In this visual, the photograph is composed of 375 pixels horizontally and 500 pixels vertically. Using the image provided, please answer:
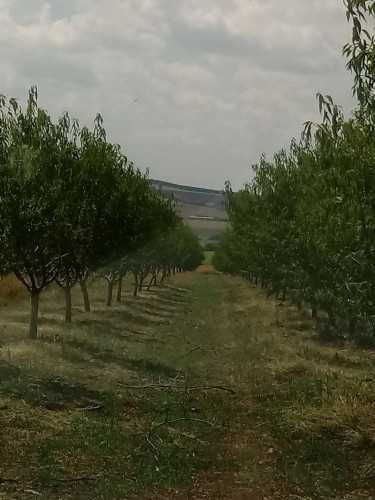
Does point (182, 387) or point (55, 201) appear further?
point (55, 201)

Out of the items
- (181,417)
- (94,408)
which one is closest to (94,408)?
(94,408)

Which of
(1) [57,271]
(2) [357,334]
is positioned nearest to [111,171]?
(1) [57,271]

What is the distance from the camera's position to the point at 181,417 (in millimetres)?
14523

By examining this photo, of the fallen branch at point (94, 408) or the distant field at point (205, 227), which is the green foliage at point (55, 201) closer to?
the fallen branch at point (94, 408)

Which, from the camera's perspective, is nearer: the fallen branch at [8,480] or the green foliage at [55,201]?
the fallen branch at [8,480]

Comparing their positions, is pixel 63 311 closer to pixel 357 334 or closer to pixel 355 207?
pixel 357 334

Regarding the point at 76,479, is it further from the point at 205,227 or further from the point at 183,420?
the point at 205,227

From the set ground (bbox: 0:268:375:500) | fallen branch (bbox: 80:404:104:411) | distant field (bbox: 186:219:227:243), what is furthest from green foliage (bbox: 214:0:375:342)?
distant field (bbox: 186:219:227:243)

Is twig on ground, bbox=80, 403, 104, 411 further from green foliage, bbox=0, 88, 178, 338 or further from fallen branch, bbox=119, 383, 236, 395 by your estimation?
green foliage, bbox=0, 88, 178, 338

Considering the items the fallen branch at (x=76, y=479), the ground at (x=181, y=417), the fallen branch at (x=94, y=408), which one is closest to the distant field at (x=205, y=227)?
the ground at (x=181, y=417)

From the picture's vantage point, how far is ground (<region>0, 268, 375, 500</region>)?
10.3 meters

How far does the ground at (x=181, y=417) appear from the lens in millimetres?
10320

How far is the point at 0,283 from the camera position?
1698 inches

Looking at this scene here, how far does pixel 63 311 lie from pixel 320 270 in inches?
655
